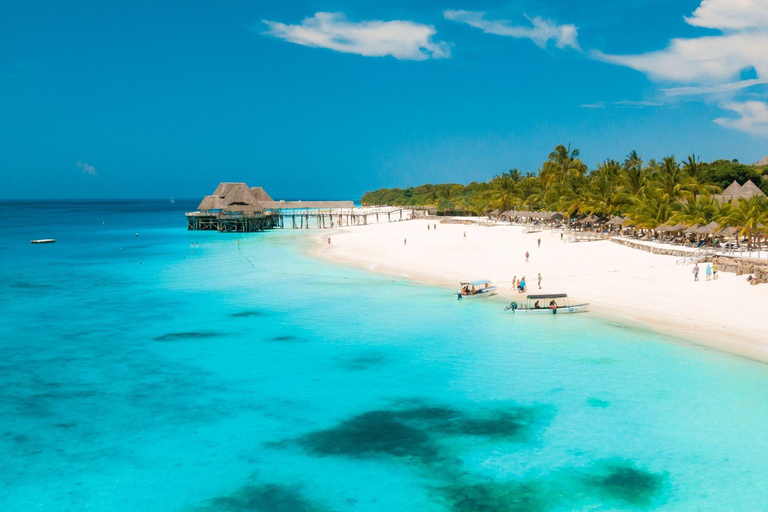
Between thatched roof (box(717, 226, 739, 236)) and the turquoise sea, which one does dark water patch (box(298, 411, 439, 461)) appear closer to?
the turquoise sea

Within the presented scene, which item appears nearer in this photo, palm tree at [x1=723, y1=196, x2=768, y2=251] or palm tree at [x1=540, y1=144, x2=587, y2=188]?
palm tree at [x1=723, y1=196, x2=768, y2=251]

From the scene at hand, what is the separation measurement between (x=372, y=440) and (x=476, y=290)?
17.5 m

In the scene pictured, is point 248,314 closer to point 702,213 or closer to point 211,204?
point 702,213

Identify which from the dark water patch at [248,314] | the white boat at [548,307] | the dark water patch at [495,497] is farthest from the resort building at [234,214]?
the dark water patch at [495,497]

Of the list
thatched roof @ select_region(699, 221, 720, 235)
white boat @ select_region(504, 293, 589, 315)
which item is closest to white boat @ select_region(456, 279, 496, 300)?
white boat @ select_region(504, 293, 589, 315)

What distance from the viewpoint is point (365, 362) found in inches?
779

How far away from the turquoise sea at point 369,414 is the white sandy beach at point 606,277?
217cm

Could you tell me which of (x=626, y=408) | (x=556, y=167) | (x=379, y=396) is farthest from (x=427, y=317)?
(x=556, y=167)

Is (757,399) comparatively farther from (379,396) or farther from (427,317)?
(427,317)

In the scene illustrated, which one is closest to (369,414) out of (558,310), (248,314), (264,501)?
(264,501)

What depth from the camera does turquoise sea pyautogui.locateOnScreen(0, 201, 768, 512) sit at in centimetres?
1145

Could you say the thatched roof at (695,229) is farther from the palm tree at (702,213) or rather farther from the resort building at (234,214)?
the resort building at (234,214)

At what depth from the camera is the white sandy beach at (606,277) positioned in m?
22.4

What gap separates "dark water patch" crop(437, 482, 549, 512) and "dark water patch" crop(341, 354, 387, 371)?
7.98m
